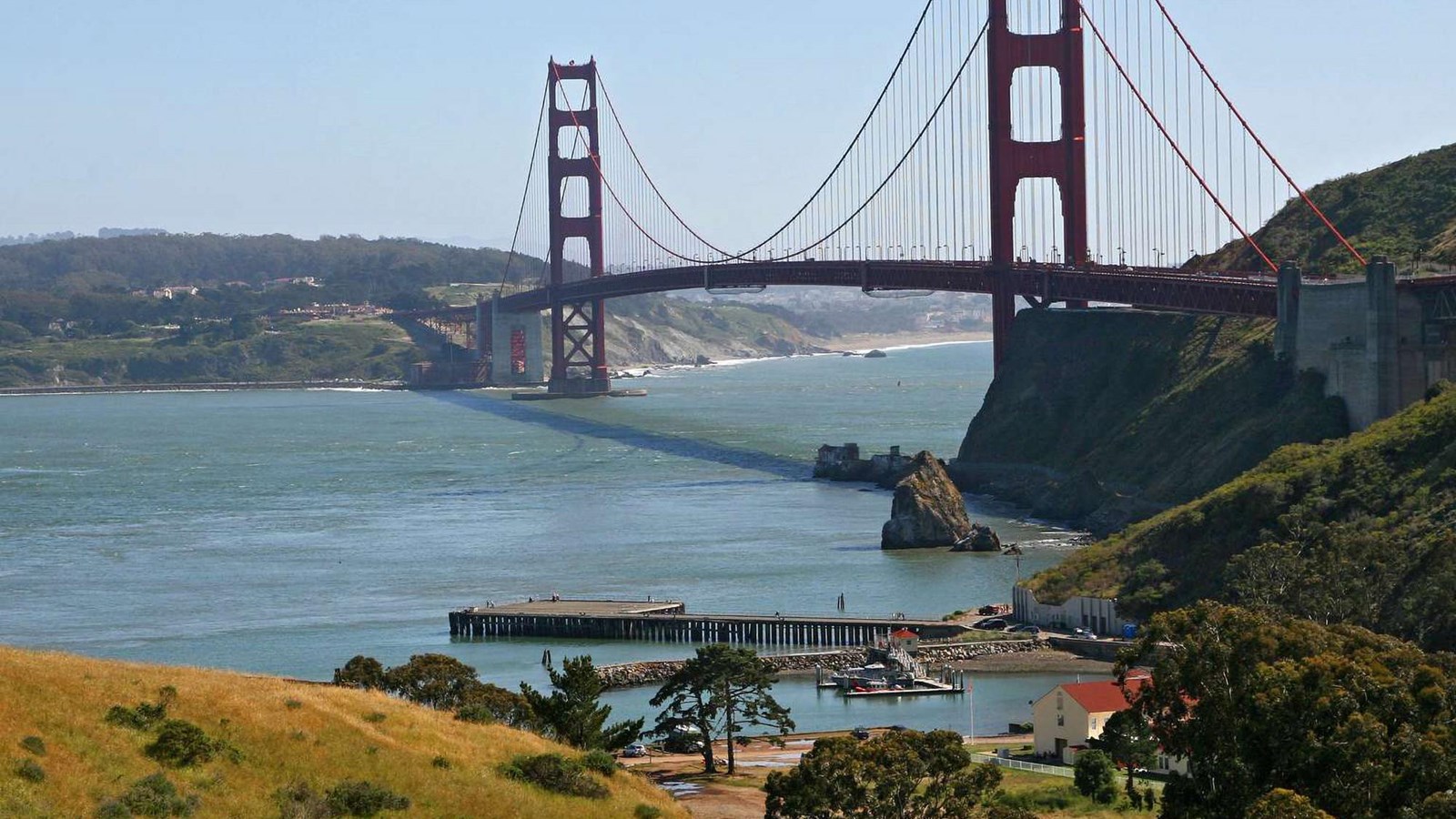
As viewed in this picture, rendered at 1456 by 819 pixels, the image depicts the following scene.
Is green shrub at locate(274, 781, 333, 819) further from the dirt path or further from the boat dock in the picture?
the boat dock

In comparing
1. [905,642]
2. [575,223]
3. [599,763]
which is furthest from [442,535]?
[575,223]

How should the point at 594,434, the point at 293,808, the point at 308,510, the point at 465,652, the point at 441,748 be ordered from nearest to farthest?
the point at 293,808, the point at 441,748, the point at 465,652, the point at 308,510, the point at 594,434

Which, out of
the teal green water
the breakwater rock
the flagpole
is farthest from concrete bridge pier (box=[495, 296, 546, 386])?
the flagpole

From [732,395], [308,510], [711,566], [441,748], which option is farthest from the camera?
[732,395]

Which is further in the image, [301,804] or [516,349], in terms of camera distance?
[516,349]

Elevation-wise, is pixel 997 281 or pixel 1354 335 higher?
pixel 997 281

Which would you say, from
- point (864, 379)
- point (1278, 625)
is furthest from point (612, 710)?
point (864, 379)

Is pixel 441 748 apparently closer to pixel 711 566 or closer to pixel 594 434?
pixel 711 566

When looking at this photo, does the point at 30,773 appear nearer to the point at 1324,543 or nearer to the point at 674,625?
the point at 1324,543
